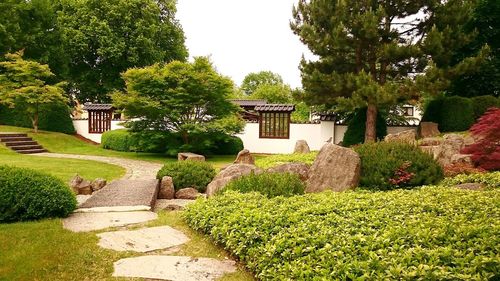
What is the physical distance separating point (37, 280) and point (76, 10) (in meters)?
31.6

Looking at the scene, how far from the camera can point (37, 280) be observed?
12.5ft

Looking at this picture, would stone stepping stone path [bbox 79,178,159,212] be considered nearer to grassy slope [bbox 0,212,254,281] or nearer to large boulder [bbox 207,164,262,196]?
large boulder [bbox 207,164,262,196]

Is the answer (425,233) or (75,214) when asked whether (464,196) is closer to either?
(425,233)

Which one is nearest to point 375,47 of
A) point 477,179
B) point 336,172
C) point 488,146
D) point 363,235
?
point 488,146

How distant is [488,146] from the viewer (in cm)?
940

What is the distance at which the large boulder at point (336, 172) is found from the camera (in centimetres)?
750

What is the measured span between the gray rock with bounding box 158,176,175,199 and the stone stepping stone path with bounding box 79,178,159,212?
6.9 inches

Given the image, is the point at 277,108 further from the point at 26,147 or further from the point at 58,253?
the point at 58,253

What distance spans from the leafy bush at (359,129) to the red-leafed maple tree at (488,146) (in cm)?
947

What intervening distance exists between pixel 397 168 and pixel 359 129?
11885mm

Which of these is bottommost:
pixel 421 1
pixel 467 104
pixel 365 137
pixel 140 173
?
pixel 140 173

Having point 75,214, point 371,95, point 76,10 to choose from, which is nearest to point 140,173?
point 75,214

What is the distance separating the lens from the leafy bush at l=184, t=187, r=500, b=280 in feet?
10.6

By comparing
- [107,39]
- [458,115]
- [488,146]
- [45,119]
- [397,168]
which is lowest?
[397,168]
